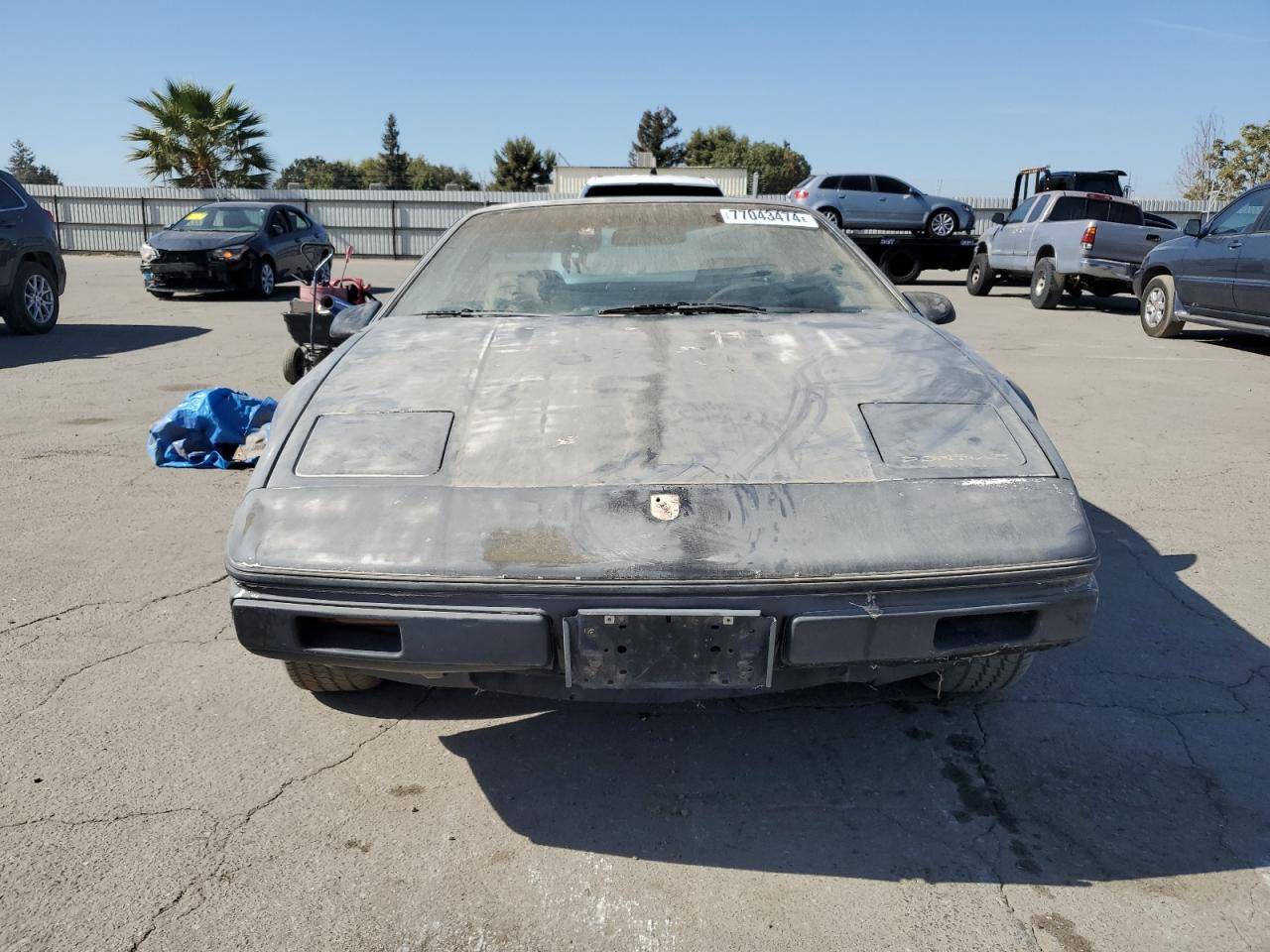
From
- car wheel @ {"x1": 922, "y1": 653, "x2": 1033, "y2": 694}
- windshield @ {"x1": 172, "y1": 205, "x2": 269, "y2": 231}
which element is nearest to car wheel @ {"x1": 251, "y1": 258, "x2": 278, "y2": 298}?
windshield @ {"x1": 172, "y1": 205, "x2": 269, "y2": 231}

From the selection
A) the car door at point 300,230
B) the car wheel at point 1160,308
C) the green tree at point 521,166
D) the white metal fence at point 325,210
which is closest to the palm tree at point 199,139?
the white metal fence at point 325,210

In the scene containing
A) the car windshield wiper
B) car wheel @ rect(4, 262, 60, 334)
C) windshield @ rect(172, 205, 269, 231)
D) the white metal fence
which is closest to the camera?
the car windshield wiper

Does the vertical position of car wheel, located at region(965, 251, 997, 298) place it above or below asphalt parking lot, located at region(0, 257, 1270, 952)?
above

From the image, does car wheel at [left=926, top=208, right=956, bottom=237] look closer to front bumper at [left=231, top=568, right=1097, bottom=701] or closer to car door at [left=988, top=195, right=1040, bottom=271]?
car door at [left=988, top=195, right=1040, bottom=271]

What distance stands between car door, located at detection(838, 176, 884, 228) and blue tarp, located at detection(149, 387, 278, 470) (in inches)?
641

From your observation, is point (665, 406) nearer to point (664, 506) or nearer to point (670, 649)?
point (664, 506)

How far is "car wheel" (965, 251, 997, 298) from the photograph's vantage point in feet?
54.7

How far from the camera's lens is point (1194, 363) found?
9250 millimetres

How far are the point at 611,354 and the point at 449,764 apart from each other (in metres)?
1.23

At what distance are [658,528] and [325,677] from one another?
116 cm

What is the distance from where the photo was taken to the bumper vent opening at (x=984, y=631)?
203 cm

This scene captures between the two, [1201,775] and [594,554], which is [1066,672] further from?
[594,554]

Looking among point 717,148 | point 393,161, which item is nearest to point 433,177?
point 393,161

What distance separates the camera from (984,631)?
6.74 ft
